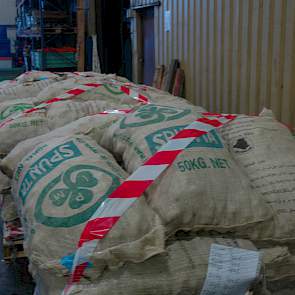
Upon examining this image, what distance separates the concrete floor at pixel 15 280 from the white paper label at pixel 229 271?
184 cm

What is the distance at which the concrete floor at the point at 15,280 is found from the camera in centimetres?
325

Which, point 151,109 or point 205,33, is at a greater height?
point 205,33

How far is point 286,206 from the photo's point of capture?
2.05 m

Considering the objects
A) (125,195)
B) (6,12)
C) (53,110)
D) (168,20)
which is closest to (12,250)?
(53,110)

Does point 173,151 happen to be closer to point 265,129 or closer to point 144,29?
point 265,129

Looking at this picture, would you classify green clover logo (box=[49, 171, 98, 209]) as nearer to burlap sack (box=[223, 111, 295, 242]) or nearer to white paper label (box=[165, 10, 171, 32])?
burlap sack (box=[223, 111, 295, 242])

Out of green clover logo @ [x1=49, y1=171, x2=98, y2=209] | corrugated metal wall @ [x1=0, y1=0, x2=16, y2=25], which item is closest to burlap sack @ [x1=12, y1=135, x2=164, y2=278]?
green clover logo @ [x1=49, y1=171, x2=98, y2=209]

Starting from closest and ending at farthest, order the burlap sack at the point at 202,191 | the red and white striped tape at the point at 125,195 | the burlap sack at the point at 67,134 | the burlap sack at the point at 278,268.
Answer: the red and white striped tape at the point at 125,195 → the burlap sack at the point at 202,191 → the burlap sack at the point at 278,268 → the burlap sack at the point at 67,134

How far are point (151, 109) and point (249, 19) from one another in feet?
8.99

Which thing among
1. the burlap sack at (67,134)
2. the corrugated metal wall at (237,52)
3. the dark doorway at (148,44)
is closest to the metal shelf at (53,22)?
the dark doorway at (148,44)

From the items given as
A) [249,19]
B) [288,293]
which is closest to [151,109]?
[288,293]

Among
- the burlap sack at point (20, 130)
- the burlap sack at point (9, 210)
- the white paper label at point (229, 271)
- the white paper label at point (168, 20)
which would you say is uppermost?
the white paper label at point (168, 20)

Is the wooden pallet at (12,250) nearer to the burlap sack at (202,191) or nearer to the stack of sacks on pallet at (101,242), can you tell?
the stack of sacks on pallet at (101,242)

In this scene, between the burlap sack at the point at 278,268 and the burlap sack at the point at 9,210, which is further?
the burlap sack at the point at 9,210
